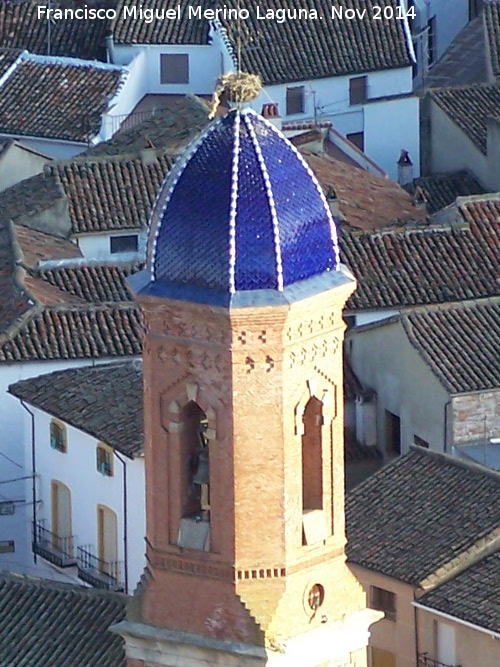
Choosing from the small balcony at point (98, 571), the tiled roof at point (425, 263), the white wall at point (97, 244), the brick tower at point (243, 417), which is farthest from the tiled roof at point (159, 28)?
the brick tower at point (243, 417)

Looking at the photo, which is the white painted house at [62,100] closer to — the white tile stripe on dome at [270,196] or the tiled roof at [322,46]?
the tiled roof at [322,46]

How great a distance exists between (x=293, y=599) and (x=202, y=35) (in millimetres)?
40845

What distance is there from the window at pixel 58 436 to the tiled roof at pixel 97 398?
34cm

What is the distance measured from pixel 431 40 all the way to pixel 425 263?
25271 millimetres

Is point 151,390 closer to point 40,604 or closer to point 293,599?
point 293,599

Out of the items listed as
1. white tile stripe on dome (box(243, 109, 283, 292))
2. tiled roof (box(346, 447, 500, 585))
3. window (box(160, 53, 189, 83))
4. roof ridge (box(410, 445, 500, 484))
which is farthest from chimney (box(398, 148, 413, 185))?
white tile stripe on dome (box(243, 109, 283, 292))

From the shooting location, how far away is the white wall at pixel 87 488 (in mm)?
49094

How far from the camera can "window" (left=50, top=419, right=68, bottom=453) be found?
51.8m

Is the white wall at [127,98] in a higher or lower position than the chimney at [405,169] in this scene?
higher

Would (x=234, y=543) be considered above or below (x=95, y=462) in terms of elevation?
above

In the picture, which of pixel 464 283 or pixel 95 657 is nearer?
pixel 95 657

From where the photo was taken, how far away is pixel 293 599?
34344 millimetres

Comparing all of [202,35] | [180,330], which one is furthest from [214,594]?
[202,35]

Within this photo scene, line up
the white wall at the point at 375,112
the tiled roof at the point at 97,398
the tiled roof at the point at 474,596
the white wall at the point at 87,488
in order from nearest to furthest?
the tiled roof at the point at 474,596
the white wall at the point at 87,488
the tiled roof at the point at 97,398
the white wall at the point at 375,112
